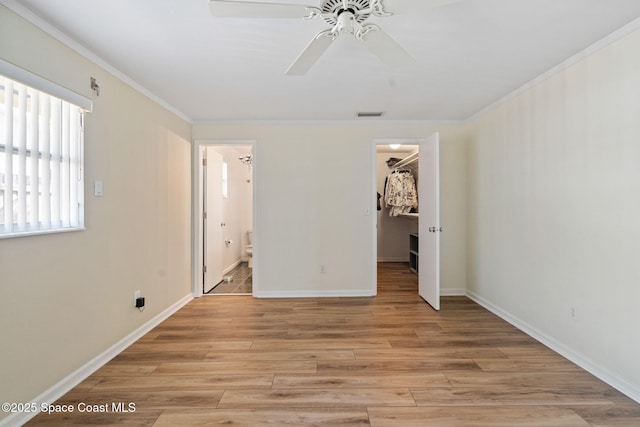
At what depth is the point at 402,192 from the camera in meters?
5.68

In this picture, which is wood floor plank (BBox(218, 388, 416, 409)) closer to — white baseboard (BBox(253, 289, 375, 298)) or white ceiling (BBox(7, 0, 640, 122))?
white baseboard (BBox(253, 289, 375, 298))

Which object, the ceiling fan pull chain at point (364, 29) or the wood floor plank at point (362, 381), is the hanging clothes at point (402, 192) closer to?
the wood floor plank at point (362, 381)

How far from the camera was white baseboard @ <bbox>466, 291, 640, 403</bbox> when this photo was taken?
1.88m

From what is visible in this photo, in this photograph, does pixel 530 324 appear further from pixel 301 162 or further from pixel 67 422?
pixel 67 422

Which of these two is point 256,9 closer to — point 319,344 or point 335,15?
point 335,15

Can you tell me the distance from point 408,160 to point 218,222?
3452mm

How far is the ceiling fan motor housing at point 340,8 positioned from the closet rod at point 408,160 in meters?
3.64

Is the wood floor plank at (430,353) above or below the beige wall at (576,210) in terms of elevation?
below

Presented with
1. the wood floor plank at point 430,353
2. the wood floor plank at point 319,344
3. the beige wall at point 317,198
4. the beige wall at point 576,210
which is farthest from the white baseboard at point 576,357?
the wood floor plank at point 319,344

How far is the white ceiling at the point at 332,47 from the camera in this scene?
5.59 feet

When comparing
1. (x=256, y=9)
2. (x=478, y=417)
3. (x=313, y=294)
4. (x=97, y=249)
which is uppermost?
(x=256, y=9)

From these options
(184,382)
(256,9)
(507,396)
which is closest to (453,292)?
(507,396)

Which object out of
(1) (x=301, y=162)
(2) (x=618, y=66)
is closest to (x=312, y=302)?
(1) (x=301, y=162)

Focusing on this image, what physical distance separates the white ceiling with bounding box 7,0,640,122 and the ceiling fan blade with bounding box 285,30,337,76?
0.20 meters
